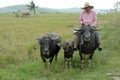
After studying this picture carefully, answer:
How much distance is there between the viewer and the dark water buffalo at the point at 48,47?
916 centimetres

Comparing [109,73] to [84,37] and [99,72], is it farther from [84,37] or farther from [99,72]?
[84,37]

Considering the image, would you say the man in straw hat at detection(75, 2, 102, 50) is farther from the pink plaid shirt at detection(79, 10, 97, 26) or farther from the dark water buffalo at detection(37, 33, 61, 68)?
the dark water buffalo at detection(37, 33, 61, 68)

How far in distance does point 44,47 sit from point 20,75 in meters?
1.16

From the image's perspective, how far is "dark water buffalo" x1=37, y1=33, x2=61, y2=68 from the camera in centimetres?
916

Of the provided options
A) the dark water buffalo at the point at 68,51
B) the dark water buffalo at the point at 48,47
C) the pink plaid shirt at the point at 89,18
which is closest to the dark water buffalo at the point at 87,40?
the dark water buffalo at the point at 68,51

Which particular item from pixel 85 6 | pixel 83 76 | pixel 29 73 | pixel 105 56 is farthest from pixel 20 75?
pixel 105 56

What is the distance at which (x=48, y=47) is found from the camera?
9.19 metres

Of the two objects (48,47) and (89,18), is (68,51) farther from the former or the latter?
(89,18)

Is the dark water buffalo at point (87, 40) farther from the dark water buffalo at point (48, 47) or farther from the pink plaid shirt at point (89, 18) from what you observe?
the dark water buffalo at point (48, 47)

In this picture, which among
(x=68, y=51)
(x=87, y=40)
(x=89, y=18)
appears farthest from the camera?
(x=89, y=18)

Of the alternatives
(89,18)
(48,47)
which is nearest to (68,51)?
(48,47)

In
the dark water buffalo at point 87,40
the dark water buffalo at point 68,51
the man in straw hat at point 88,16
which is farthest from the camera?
the man in straw hat at point 88,16

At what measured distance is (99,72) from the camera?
359 inches

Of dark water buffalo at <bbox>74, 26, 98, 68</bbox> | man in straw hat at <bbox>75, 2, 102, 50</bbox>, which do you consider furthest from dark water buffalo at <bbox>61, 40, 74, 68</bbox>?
man in straw hat at <bbox>75, 2, 102, 50</bbox>
